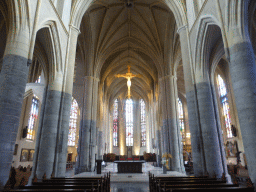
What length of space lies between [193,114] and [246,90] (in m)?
3.69

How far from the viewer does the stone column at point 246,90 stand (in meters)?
Answer: 5.38

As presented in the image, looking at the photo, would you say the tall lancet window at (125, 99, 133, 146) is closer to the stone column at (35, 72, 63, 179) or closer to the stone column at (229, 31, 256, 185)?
the stone column at (35, 72, 63, 179)

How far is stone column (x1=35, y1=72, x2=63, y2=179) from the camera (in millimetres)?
8094

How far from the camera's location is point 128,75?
16938 millimetres

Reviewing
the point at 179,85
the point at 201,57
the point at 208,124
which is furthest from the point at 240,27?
the point at 179,85

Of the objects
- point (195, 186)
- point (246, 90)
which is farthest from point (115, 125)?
point (195, 186)

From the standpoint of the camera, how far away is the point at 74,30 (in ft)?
35.4

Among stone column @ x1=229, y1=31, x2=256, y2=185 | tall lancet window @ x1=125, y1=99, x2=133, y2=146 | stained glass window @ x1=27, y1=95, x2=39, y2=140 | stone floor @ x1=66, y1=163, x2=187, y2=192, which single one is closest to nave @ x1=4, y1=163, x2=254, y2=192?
stone floor @ x1=66, y1=163, x2=187, y2=192

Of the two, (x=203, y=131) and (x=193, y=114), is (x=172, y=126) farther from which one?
(x=203, y=131)

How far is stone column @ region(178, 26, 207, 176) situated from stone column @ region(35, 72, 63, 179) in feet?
20.8

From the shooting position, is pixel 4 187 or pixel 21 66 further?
pixel 21 66

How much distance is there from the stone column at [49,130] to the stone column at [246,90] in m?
7.34

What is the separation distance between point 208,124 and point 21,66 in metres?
7.76

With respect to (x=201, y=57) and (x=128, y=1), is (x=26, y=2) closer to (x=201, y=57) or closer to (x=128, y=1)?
(x=201, y=57)
